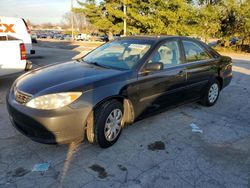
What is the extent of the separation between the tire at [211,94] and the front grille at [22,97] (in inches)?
141

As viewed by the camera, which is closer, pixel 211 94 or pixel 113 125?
pixel 113 125

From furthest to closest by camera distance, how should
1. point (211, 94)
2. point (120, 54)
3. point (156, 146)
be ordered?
point (211, 94), point (120, 54), point (156, 146)

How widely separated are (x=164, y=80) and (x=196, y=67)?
102 centimetres

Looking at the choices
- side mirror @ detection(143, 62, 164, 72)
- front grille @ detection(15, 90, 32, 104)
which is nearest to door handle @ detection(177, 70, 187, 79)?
side mirror @ detection(143, 62, 164, 72)

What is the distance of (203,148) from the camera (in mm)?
3562

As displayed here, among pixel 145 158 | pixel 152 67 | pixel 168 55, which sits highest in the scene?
pixel 168 55

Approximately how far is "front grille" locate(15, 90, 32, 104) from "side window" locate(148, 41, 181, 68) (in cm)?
186

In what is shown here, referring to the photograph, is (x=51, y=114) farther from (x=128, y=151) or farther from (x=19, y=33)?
(x=19, y=33)

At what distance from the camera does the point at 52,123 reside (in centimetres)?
286

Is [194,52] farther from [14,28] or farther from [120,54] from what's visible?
[14,28]

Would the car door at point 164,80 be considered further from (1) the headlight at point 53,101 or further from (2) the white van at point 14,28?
(2) the white van at point 14,28

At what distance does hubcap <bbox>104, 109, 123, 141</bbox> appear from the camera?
11.0 ft

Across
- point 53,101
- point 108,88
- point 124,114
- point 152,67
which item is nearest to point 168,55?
point 152,67

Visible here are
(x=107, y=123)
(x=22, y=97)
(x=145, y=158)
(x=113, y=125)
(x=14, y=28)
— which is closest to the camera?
(x=22, y=97)
